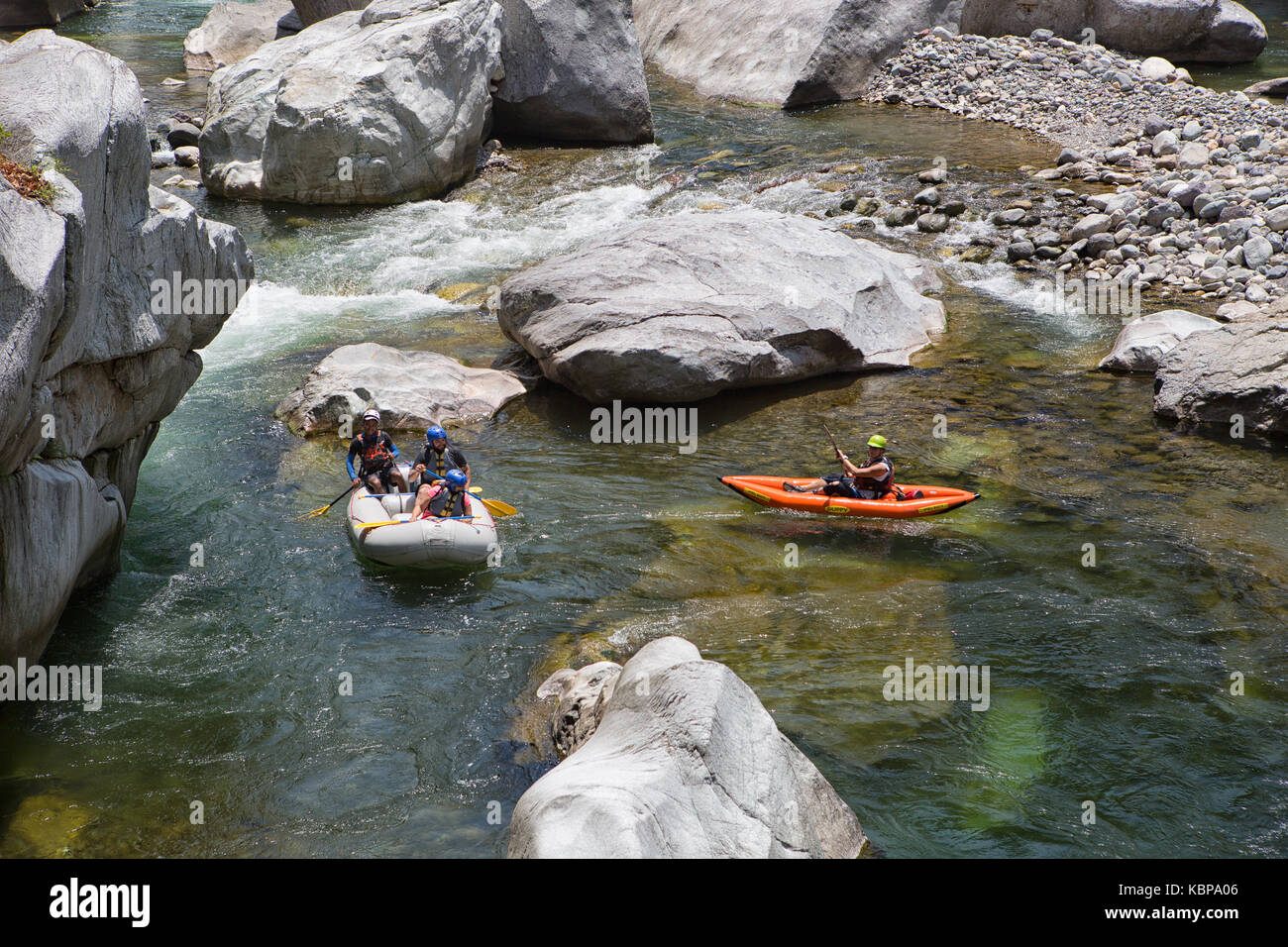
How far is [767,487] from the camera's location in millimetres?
11359

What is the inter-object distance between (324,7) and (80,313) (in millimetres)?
21358

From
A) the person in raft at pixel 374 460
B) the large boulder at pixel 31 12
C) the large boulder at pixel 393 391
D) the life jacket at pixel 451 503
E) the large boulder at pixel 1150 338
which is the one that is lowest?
the life jacket at pixel 451 503

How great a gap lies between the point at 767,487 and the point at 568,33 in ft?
47.2

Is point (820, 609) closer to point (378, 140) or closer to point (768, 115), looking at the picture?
point (378, 140)

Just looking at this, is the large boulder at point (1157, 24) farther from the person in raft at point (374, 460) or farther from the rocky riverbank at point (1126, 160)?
the person in raft at point (374, 460)

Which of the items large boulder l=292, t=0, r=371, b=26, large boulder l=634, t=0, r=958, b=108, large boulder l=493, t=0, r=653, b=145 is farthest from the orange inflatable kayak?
large boulder l=292, t=0, r=371, b=26

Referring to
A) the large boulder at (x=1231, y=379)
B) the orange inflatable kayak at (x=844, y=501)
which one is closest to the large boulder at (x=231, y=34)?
the orange inflatable kayak at (x=844, y=501)

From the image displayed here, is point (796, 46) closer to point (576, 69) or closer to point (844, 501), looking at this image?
point (576, 69)

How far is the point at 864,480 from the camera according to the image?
1130cm

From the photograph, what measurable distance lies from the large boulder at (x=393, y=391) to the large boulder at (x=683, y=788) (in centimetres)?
697

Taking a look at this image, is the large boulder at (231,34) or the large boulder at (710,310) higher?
the large boulder at (231,34)

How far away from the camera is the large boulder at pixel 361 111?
1916cm
